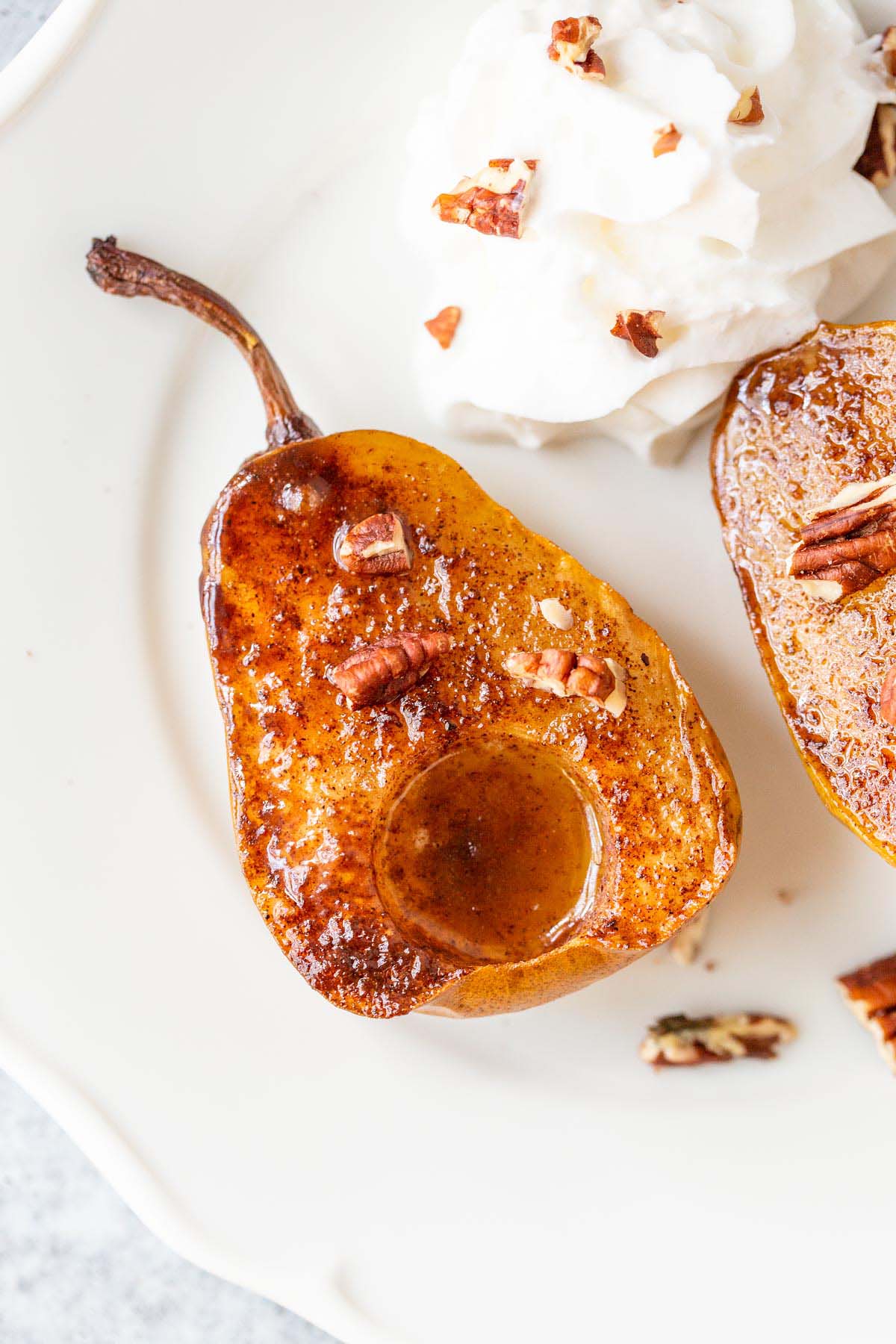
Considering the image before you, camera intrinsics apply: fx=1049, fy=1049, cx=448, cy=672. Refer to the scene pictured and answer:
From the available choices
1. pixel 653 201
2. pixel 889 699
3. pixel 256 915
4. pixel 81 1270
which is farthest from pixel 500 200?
pixel 81 1270

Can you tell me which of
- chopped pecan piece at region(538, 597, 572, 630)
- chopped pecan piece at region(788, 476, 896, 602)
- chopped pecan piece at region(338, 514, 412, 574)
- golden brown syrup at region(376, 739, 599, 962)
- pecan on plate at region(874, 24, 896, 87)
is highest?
pecan on plate at region(874, 24, 896, 87)

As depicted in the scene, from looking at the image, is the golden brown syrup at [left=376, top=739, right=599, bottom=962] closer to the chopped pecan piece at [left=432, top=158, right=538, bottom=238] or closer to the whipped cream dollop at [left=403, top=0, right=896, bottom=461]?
the whipped cream dollop at [left=403, top=0, right=896, bottom=461]

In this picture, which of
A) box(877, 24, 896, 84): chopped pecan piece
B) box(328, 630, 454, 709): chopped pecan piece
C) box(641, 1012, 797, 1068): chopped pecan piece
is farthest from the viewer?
box(641, 1012, 797, 1068): chopped pecan piece

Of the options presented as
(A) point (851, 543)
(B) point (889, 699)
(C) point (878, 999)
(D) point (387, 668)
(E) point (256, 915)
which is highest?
(D) point (387, 668)

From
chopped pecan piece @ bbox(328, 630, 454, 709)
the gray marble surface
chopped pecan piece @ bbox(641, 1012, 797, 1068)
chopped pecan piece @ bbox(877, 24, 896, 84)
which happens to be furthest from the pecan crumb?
Result: the gray marble surface

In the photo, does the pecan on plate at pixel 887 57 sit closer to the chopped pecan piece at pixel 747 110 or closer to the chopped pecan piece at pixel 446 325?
the chopped pecan piece at pixel 747 110

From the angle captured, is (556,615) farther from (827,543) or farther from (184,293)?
(184,293)

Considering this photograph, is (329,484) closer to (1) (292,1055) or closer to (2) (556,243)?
(2) (556,243)
